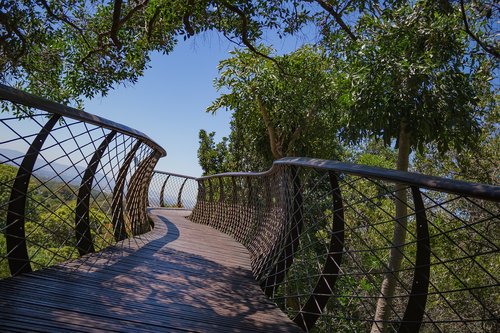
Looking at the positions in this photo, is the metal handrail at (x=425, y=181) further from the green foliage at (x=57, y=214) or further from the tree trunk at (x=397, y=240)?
the tree trunk at (x=397, y=240)

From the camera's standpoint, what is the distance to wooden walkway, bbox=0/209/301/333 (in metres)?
1.62

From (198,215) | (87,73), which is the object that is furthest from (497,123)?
(87,73)

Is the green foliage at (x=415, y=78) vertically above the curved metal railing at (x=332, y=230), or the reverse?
the green foliage at (x=415, y=78)

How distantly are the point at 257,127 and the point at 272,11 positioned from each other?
7.21 metres

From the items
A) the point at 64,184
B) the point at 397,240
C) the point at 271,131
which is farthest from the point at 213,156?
the point at 64,184

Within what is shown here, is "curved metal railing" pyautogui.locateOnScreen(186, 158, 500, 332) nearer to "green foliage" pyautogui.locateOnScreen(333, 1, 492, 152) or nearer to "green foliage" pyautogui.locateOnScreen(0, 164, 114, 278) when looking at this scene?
"green foliage" pyautogui.locateOnScreen(0, 164, 114, 278)

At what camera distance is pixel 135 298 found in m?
2.10

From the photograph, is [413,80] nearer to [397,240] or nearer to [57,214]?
[397,240]

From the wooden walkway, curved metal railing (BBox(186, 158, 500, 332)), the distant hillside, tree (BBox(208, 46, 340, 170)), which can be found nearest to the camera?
curved metal railing (BBox(186, 158, 500, 332))

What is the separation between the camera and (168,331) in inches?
66.0

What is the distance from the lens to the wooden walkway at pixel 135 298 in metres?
1.62

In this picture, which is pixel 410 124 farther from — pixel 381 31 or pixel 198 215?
pixel 198 215

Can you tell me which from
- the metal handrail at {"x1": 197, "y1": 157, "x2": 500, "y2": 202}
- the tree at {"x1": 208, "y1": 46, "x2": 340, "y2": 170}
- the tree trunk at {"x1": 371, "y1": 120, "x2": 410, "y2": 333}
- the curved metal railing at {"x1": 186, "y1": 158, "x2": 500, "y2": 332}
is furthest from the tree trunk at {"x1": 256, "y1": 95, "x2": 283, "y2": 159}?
the metal handrail at {"x1": 197, "y1": 157, "x2": 500, "y2": 202}

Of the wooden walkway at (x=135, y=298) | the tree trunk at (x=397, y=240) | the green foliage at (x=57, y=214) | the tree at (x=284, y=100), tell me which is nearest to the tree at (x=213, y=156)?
the tree at (x=284, y=100)
